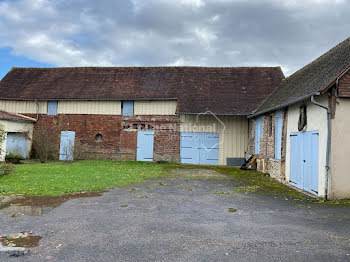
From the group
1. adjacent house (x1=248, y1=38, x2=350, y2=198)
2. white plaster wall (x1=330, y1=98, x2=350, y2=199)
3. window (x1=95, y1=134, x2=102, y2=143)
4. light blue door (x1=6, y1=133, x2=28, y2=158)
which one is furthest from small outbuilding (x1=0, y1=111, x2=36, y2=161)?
white plaster wall (x1=330, y1=98, x2=350, y2=199)

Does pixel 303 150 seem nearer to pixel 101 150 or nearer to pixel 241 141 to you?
pixel 241 141

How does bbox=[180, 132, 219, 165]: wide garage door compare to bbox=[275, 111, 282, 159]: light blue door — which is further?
bbox=[180, 132, 219, 165]: wide garage door

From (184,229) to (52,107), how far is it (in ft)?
54.3

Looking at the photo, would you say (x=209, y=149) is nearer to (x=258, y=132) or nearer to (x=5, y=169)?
(x=258, y=132)

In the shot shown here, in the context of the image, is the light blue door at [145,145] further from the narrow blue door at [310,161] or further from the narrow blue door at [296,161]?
the narrow blue door at [310,161]

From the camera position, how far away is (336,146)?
26.1ft

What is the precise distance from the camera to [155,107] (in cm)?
1805

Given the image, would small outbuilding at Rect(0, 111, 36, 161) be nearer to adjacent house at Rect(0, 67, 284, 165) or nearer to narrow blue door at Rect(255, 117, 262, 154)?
adjacent house at Rect(0, 67, 284, 165)

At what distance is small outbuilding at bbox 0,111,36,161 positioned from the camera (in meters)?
16.6

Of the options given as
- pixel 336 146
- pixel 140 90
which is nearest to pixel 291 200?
pixel 336 146

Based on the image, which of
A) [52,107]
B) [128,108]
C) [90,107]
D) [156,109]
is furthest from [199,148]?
[52,107]

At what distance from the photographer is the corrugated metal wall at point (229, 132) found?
1727cm

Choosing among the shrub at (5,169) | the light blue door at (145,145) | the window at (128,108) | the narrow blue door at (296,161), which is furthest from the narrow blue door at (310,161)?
the window at (128,108)

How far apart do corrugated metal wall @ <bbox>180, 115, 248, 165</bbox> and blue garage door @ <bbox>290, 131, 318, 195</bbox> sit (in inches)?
261
